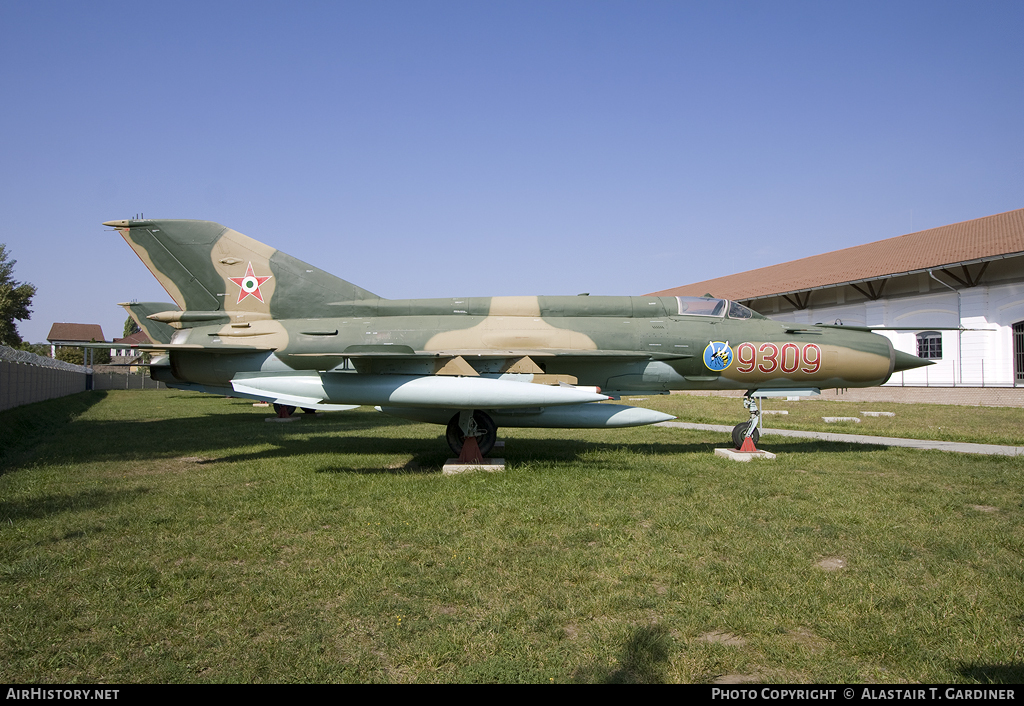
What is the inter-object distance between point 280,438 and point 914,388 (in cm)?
2486

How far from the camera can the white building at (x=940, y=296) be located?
73.3 ft

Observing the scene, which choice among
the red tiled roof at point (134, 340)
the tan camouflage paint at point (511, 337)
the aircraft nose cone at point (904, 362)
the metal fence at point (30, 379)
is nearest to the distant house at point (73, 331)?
the red tiled roof at point (134, 340)

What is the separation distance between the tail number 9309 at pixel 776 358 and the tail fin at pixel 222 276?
7.02 meters

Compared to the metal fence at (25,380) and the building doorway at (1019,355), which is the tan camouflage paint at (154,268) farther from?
the building doorway at (1019,355)

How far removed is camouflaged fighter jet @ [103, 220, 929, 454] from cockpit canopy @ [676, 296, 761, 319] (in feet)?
0.09

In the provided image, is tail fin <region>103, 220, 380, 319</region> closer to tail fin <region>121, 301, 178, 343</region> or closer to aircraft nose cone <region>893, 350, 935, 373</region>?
tail fin <region>121, 301, 178, 343</region>

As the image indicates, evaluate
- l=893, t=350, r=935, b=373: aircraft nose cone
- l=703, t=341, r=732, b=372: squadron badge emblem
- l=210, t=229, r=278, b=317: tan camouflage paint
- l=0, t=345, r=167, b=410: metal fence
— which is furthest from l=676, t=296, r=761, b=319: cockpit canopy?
l=0, t=345, r=167, b=410: metal fence

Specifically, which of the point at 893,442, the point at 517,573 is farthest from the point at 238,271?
the point at 893,442

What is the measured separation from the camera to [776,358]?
10.2 metres

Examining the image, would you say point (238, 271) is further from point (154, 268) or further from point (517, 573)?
point (517, 573)

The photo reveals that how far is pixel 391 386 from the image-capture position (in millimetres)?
9070
